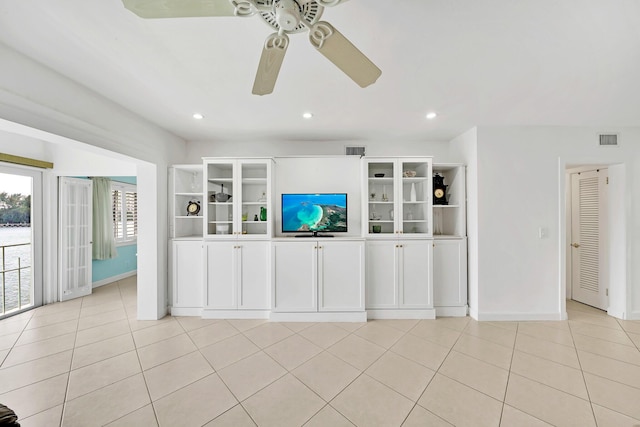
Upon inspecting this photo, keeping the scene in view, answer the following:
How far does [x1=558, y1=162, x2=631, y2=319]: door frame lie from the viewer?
123 inches

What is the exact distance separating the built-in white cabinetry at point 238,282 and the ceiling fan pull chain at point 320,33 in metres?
2.55

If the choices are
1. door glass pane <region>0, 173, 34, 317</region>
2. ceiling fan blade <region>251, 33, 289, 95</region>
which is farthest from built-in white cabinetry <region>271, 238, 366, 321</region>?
door glass pane <region>0, 173, 34, 317</region>

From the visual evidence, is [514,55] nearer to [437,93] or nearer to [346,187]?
[437,93]

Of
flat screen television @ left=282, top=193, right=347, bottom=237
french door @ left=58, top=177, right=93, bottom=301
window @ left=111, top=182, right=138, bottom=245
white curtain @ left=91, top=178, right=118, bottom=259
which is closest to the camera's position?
flat screen television @ left=282, top=193, right=347, bottom=237

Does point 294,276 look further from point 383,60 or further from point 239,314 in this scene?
point 383,60

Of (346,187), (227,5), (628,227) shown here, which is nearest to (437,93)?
(346,187)

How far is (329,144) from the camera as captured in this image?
3812mm

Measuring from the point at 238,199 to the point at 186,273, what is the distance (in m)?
1.25

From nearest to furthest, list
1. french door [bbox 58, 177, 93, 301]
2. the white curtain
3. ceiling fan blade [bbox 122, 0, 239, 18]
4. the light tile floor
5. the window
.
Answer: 1. ceiling fan blade [bbox 122, 0, 239, 18]
2. the light tile floor
3. french door [bbox 58, 177, 93, 301]
4. the white curtain
5. the window

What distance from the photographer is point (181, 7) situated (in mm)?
1004

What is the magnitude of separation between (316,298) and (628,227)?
4.12 meters

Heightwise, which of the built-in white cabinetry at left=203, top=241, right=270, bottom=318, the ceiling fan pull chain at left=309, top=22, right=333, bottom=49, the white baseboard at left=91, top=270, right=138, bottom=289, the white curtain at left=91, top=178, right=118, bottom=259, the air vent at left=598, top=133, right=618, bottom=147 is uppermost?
the air vent at left=598, top=133, right=618, bottom=147

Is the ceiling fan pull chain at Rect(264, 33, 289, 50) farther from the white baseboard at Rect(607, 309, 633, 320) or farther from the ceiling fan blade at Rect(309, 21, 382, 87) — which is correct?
the white baseboard at Rect(607, 309, 633, 320)

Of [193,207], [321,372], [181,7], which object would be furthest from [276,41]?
[193,207]
